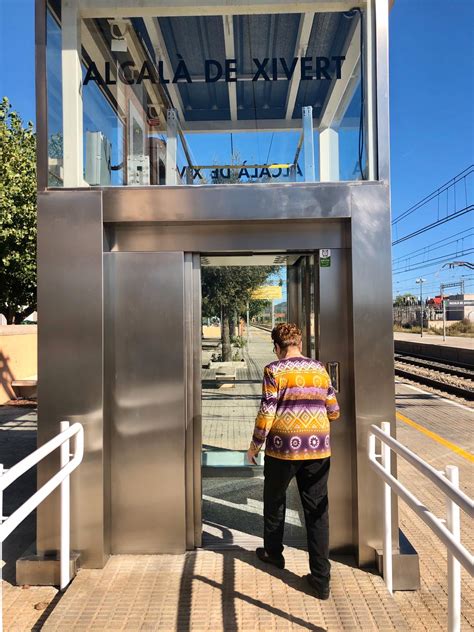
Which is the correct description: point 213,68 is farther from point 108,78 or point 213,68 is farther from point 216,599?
point 216,599

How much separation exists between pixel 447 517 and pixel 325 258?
1917 millimetres

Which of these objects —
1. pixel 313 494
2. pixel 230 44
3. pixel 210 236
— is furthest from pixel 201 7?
pixel 313 494

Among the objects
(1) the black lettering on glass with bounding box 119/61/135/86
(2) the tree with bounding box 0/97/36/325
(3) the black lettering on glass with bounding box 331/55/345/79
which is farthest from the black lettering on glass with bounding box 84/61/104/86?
(2) the tree with bounding box 0/97/36/325

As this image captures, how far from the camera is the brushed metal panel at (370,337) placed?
3.46m

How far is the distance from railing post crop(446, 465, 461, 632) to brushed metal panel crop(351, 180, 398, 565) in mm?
1028

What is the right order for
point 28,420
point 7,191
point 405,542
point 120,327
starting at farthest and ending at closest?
1. point 7,191
2. point 28,420
3. point 120,327
4. point 405,542

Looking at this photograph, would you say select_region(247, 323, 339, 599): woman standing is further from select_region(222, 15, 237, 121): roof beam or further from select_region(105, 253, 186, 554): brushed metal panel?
select_region(222, 15, 237, 121): roof beam

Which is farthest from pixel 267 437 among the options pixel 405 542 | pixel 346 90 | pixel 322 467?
pixel 346 90

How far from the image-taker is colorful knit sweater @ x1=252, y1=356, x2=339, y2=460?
3041 mm

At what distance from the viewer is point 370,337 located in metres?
3.52

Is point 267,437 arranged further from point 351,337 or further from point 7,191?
point 7,191

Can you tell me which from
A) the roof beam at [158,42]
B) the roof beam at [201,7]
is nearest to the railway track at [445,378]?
the roof beam at [201,7]

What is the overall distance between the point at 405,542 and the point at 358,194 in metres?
2.39

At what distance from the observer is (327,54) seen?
4000 mm
